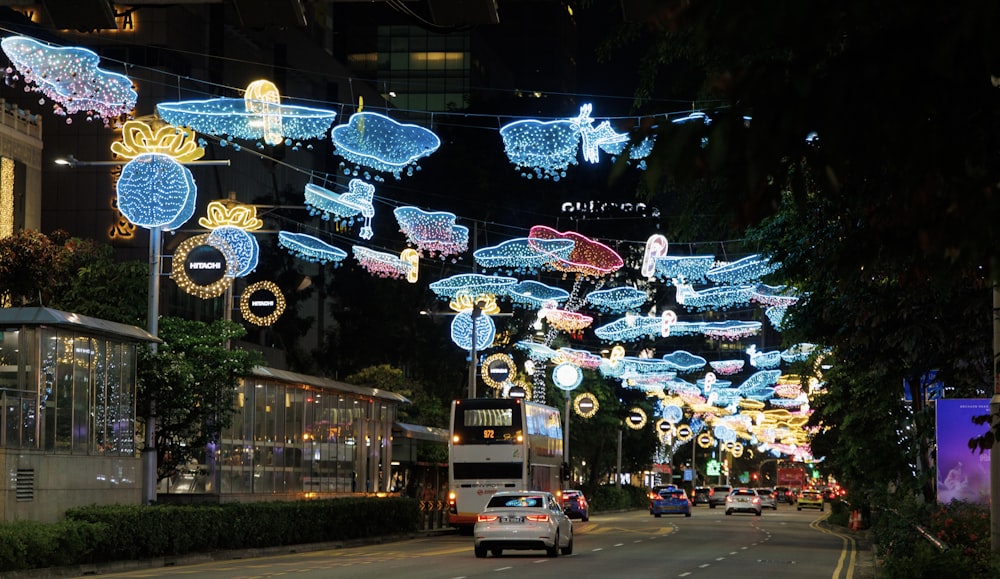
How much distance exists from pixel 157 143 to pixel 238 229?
4396 mm

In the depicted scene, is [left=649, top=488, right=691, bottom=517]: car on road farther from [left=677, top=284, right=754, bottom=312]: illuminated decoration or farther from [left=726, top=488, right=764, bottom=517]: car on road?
[left=677, top=284, right=754, bottom=312]: illuminated decoration

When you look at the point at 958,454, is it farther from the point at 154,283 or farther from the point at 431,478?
the point at 431,478

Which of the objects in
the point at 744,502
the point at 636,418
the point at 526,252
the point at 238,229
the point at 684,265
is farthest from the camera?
the point at 636,418

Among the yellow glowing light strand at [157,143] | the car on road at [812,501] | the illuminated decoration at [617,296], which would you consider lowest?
the car on road at [812,501]

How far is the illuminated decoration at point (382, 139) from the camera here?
25.5 meters

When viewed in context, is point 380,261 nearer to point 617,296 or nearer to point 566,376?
point 617,296

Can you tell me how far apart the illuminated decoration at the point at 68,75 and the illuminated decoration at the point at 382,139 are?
198 inches

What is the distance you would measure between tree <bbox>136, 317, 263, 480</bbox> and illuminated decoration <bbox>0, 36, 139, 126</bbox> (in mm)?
13131

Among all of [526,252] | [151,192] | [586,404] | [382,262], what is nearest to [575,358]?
[586,404]

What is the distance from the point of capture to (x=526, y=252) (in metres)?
38.9

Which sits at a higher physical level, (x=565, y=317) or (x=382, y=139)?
(x=382, y=139)

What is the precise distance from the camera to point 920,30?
588cm

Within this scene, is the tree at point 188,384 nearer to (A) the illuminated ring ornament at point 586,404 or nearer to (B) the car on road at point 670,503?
(A) the illuminated ring ornament at point 586,404

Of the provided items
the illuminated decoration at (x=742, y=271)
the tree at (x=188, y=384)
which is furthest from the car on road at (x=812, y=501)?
the tree at (x=188, y=384)
